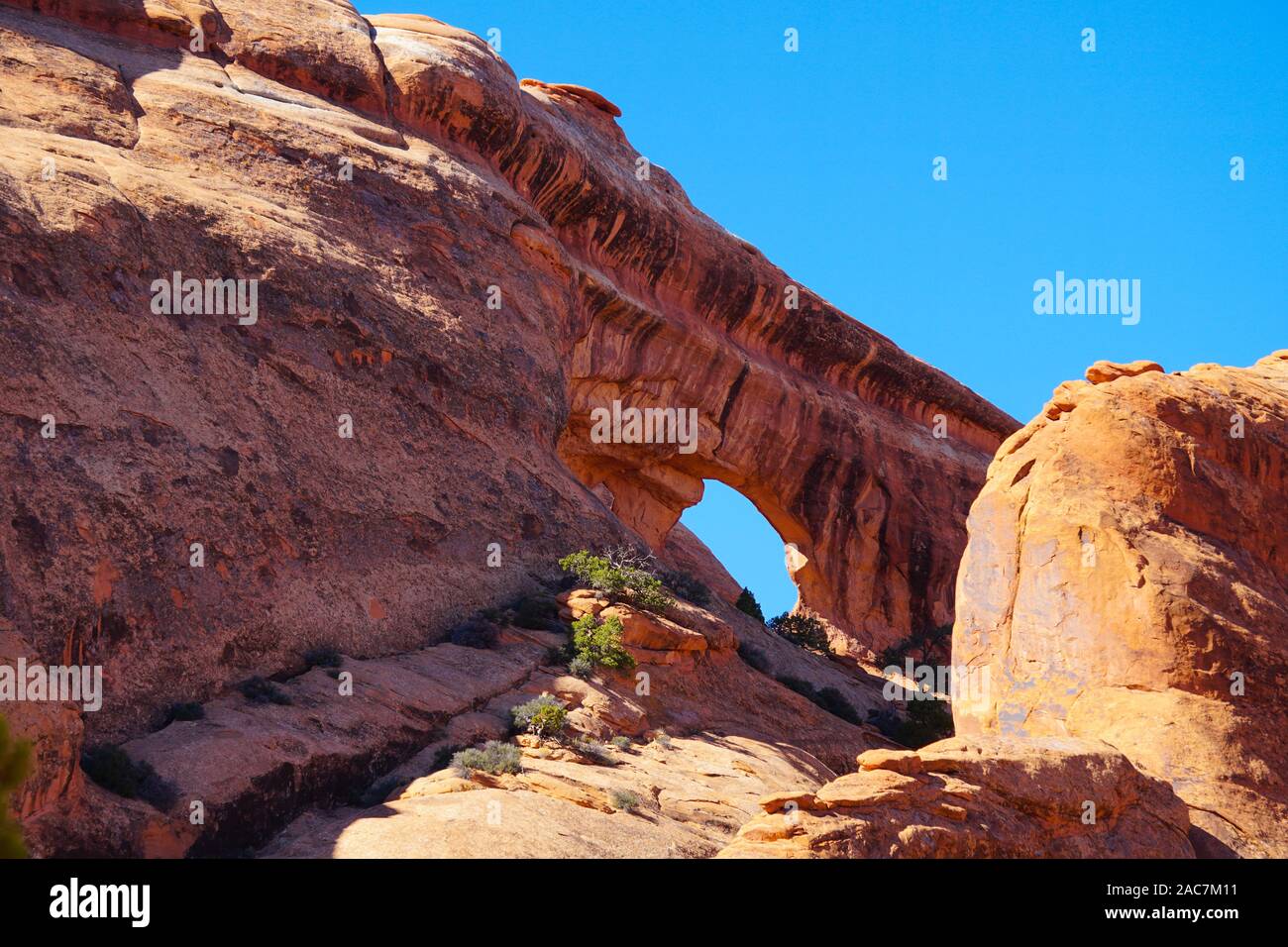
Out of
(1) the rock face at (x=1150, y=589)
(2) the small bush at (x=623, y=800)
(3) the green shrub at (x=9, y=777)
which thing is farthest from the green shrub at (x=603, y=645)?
(3) the green shrub at (x=9, y=777)

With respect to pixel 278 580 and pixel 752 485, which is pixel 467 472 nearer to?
pixel 278 580

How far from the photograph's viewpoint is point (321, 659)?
18.3 metres

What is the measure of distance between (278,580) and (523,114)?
54.2 ft

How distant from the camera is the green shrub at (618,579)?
74.3 ft

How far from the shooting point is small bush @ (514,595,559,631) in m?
21.7

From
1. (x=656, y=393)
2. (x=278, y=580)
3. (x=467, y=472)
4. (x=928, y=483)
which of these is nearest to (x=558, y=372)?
(x=467, y=472)

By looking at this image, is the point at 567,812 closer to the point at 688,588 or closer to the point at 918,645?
the point at 688,588

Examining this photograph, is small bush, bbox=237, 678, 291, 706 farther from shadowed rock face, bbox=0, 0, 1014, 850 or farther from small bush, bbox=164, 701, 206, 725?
small bush, bbox=164, 701, 206, 725

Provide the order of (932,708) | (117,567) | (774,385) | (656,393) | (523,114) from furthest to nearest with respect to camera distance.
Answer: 1. (774,385)
2. (656,393)
3. (523,114)
4. (932,708)
5. (117,567)

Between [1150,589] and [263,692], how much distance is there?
11240 mm

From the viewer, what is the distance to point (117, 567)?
16.5 meters

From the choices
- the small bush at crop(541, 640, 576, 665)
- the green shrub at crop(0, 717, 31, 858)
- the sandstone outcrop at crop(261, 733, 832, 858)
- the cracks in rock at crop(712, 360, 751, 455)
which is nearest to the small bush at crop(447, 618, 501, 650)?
the small bush at crop(541, 640, 576, 665)

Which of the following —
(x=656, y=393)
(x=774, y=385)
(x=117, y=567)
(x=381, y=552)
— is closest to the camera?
(x=117, y=567)

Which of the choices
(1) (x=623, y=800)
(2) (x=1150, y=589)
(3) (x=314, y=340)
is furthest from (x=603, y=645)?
(2) (x=1150, y=589)
